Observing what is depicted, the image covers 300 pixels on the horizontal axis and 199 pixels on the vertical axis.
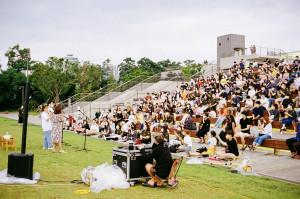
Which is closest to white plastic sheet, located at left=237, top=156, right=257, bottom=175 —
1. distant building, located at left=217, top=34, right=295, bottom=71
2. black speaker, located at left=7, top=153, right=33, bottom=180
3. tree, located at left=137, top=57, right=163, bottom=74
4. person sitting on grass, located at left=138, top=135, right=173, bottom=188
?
person sitting on grass, located at left=138, top=135, right=173, bottom=188

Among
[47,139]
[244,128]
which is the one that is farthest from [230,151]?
[47,139]

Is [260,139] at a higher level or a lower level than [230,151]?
higher

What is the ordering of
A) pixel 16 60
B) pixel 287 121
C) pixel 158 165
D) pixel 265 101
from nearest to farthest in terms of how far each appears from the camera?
pixel 158 165 < pixel 287 121 < pixel 265 101 < pixel 16 60

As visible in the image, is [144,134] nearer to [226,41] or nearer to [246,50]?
[246,50]

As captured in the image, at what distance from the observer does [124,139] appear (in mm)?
16172

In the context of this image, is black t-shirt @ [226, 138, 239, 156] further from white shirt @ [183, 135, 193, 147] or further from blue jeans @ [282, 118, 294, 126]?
blue jeans @ [282, 118, 294, 126]

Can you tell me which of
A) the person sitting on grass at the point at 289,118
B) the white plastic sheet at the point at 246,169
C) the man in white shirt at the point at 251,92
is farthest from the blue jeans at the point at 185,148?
the man in white shirt at the point at 251,92

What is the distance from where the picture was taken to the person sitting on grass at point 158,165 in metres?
6.27

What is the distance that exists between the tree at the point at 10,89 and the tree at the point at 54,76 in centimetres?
656

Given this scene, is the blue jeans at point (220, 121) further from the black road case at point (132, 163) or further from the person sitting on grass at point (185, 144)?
the black road case at point (132, 163)

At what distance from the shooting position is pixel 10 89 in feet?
163

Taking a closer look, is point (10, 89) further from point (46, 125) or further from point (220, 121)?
point (220, 121)

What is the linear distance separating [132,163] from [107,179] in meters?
0.72

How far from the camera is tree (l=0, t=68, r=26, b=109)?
1934 inches
